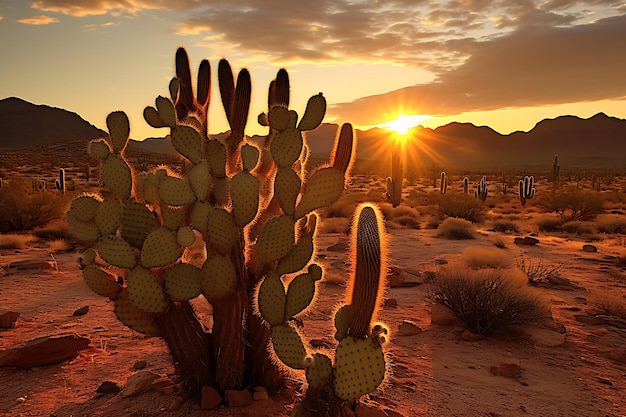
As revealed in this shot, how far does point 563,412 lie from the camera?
5039 mm

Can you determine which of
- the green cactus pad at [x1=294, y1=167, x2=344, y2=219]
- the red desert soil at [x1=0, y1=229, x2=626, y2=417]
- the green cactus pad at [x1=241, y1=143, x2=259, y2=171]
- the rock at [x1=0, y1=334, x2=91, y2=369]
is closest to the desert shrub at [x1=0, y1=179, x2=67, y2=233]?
the red desert soil at [x1=0, y1=229, x2=626, y2=417]

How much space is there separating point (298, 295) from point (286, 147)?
1.21m

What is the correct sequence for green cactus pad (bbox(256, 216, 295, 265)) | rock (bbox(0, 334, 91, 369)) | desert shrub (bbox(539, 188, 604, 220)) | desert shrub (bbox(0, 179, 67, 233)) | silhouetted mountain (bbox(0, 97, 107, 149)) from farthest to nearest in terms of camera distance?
1. silhouetted mountain (bbox(0, 97, 107, 149))
2. desert shrub (bbox(539, 188, 604, 220))
3. desert shrub (bbox(0, 179, 67, 233))
4. rock (bbox(0, 334, 91, 369))
5. green cactus pad (bbox(256, 216, 295, 265))

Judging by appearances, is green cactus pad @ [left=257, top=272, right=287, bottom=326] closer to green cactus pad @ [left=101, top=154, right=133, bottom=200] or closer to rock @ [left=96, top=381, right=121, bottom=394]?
green cactus pad @ [left=101, top=154, right=133, bottom=200]

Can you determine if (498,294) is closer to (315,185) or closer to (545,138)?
(315,185)

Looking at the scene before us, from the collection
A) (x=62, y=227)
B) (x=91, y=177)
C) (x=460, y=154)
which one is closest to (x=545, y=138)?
(x=460, y=154)

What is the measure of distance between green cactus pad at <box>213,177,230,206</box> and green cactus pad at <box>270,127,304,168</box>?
1.99 feet

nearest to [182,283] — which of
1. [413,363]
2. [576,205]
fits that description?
[413,363]

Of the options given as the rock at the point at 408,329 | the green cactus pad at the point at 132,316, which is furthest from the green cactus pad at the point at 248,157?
the rock at the point at 408,329

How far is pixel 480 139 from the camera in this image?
168 meters

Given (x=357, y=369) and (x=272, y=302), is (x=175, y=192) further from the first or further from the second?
(x=357, y=369)

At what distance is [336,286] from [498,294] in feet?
11.6

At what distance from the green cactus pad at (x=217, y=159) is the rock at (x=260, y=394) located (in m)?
2.09

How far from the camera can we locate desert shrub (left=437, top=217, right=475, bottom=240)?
53.2ft
